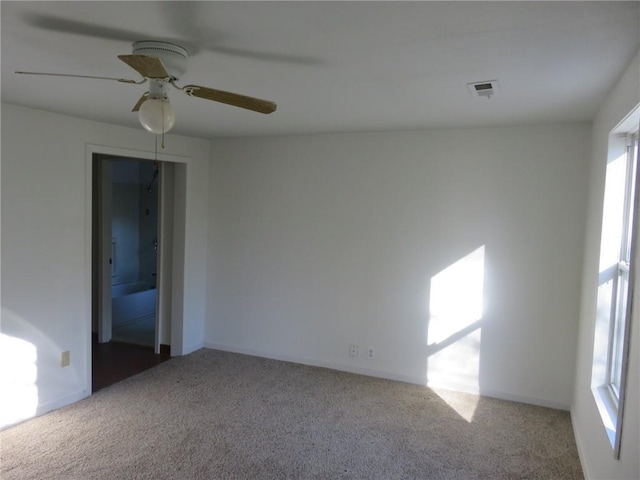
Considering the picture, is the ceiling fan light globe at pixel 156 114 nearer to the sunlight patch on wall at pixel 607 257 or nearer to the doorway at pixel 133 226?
the sunlight patch on wall at pixel 607 257

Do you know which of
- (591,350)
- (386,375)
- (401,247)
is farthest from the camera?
(386,375)

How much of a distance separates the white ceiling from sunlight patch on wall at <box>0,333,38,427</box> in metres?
1.66

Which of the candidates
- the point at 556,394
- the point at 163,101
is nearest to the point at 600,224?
the point at 556,394

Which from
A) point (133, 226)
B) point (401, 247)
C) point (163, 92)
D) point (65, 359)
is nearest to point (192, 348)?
point (65, 359)

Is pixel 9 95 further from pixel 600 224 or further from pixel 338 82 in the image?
pixel 600 224

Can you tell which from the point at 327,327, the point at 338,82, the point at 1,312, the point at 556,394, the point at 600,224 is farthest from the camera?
the point at 327,327

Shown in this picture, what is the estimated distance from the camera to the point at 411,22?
1594 mm

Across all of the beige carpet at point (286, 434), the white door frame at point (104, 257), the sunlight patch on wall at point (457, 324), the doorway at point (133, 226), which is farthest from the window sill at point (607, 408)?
the doorway at point (133, 226)

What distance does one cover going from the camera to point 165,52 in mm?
1872

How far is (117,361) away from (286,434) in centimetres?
224

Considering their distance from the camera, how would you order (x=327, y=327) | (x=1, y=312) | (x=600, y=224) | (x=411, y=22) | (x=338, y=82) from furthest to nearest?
(x=327, y=327)
(x=1, y=312)
(x=600, y=224)
(x=338, y=82)
(x=411, y=22)

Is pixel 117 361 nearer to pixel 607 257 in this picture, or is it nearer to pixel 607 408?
pixel 607 408

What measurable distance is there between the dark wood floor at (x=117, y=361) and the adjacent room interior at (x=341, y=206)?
0.07 m

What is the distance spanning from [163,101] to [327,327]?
9.66 ft
